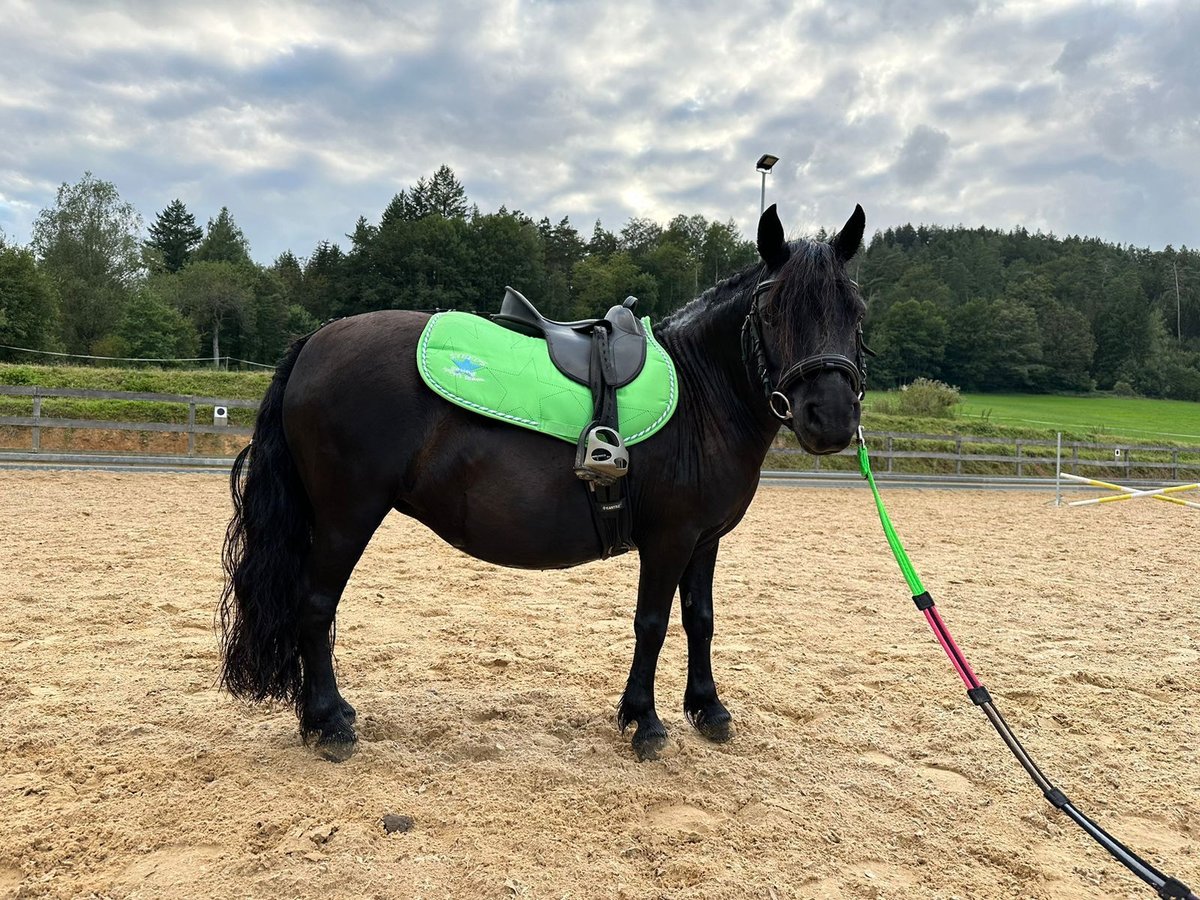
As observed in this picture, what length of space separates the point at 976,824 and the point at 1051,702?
1779 mm

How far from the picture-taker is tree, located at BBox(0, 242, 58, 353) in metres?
28.7

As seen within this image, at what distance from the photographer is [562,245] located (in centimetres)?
6575

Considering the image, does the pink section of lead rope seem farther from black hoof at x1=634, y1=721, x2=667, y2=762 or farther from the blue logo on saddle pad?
the blue logo on saddle pad

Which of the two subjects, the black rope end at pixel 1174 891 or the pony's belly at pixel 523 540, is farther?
the pony's belly at pixel 523 540

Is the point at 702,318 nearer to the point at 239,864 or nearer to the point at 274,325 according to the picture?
the point at 239,864

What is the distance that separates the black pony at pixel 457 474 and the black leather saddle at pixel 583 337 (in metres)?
0.30

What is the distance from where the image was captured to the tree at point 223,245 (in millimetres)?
64188

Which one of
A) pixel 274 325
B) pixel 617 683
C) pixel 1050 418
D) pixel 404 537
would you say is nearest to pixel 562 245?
pixel 274 325

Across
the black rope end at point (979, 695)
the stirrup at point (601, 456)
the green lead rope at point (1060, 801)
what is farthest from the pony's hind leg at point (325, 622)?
the black rope end at point (979, 695)

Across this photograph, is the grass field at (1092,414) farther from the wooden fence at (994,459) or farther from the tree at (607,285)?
the tree at (607,285)

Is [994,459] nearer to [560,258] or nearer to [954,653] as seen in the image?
[954,653]

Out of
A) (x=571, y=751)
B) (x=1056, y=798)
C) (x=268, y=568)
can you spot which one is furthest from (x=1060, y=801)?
(x=268, y=568)

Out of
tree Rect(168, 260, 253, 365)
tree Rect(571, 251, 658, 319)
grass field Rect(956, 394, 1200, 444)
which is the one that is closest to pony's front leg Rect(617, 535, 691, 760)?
grass field Rect(956, 394, 1200, 444)

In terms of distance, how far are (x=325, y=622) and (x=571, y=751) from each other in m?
1.28
